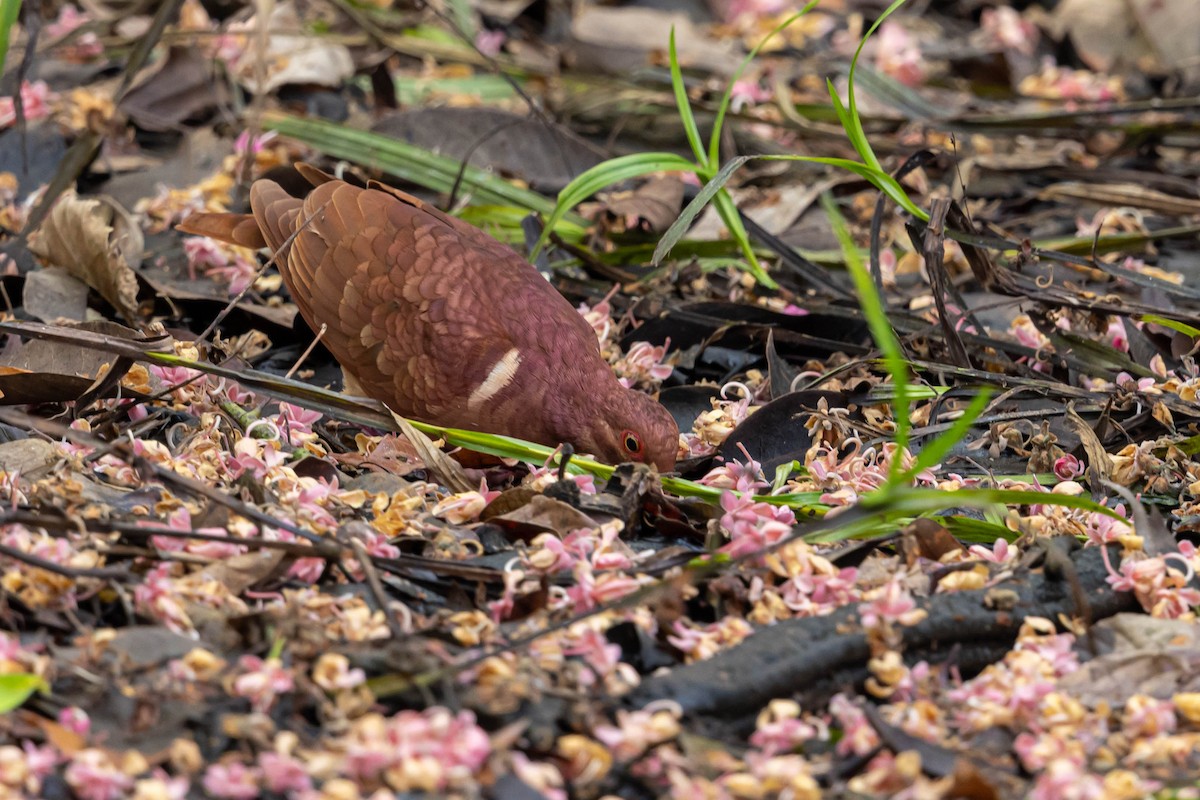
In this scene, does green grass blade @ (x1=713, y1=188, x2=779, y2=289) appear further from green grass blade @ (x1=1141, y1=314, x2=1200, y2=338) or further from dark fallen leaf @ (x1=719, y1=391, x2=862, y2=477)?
green grass blade @ (x1=1141, y1=314, x2=1200, y2=338)

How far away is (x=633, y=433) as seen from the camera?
3.22 m

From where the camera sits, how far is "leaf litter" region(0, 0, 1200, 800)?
2020mm

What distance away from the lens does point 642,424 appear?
321cm

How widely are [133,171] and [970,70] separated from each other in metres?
4.17

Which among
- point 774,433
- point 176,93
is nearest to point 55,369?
point 774,433

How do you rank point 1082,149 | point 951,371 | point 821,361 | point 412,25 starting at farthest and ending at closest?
point 412,25, point 1082,149, point 821,361, point 951,371

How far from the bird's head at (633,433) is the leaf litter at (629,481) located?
0.20 metres

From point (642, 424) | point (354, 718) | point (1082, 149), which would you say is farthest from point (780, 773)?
point (1082, 149)

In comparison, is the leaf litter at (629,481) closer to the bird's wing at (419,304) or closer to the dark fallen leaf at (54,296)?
the dark fallen leaf at (54,296)

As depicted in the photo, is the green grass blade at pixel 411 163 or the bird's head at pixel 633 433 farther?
the green grass blade at pixel 411 163

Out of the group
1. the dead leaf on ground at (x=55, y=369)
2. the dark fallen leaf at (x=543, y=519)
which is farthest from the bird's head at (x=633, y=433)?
the dead leaf on ground at (x=55, y=369)

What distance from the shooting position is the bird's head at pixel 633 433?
10.5 feet

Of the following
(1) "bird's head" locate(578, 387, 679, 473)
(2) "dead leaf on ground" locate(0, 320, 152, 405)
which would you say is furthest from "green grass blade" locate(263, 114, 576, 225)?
(2) "dead leaf on ground" locate(0, 320, 152, 405)

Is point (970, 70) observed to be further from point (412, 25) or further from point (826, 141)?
point (412, 25)
